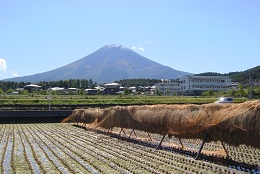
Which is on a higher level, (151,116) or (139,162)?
(151,116)

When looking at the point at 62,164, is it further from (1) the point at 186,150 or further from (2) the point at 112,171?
(1) the point at 186,150

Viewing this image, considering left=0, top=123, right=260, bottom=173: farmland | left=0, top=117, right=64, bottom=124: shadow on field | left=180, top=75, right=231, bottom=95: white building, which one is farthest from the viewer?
left=180, top=75, right=231, bottom=95: white building

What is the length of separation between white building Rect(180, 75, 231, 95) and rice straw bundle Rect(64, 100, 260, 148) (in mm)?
68491

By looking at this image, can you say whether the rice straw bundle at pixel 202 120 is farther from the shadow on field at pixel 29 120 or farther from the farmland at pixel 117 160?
the shadow on field at pixel 29 120

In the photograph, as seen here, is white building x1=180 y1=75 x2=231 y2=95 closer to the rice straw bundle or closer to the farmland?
the rice straw bundle

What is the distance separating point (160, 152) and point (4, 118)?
21822 millimetres

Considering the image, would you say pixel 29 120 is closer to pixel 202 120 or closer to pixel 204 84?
pixel 202 120

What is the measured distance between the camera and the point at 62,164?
9.09 metres

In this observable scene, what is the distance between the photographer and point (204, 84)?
83.4 meters

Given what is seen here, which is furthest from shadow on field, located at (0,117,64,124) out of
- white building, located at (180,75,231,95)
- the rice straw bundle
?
white building, located at (180,75,231,95)

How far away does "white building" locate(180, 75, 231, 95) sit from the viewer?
8244cm

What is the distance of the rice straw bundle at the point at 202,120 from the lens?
8062mm

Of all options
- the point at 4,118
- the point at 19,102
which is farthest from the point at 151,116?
the point at 19,102

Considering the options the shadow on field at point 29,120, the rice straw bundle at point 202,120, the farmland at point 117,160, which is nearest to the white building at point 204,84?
the shadow on field at point 29,120
